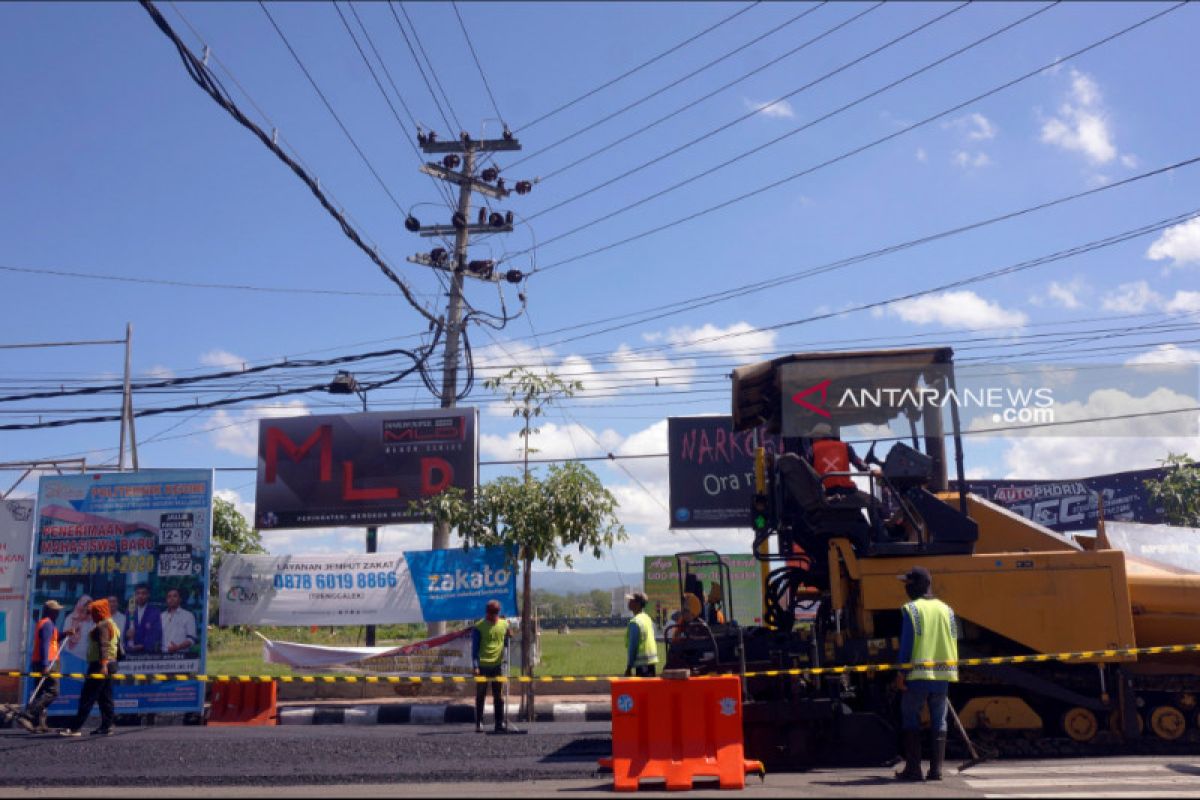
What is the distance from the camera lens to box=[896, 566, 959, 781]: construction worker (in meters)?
8.38

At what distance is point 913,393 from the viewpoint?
1027 centimetres

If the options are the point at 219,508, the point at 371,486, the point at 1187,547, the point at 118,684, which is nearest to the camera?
the point at 1187,547

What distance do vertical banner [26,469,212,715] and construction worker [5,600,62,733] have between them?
58.1 inches

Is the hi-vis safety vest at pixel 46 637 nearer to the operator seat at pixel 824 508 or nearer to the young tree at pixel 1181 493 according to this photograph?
the operator seat at pixel 824 508

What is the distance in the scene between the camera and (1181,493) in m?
21.1

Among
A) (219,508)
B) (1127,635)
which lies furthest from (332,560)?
(1127,635)

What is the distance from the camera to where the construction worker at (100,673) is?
12930 millimetres

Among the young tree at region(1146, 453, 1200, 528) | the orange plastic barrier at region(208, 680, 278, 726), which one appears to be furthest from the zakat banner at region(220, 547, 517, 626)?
the young tree at region(1146, 453, 1200, 528)

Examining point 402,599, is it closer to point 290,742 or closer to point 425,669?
point 425,669

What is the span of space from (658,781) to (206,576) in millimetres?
9913

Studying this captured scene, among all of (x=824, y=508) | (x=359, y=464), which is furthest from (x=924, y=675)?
(x=359, y=464)

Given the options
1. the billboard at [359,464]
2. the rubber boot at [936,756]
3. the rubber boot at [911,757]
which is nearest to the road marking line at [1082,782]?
the rubber boot at [936,756]

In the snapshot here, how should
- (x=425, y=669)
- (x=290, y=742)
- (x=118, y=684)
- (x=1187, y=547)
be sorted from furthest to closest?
(x=425, y=669) < (x=118, y=684) < (x=1187, y=547) < (x=290, y=742)

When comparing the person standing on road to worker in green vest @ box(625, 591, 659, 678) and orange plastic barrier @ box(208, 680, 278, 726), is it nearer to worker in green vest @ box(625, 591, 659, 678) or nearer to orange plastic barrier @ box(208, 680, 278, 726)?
orange plastic barrier @ box(208, 680, 278, 726)
